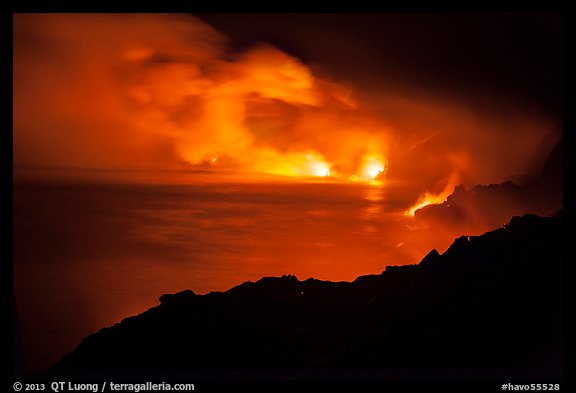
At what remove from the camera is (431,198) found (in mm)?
4090

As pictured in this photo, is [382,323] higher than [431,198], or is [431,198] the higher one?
[431,198]

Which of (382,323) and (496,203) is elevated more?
(496,203)

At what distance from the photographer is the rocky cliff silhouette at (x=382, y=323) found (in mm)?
3789

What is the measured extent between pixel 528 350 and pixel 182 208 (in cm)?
312

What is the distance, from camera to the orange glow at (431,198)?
4.06 meters

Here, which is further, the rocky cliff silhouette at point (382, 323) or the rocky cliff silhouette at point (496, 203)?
the rocky cliff silhouette at point (496, 203)

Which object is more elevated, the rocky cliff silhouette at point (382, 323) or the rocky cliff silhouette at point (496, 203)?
the rocky cliff silhouette at point (496, 203)

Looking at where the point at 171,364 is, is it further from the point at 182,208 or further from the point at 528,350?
the point at 528,350

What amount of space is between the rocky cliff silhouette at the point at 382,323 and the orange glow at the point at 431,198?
0.39 meters

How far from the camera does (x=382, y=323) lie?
4012 mm

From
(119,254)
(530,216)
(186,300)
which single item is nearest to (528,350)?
(530,216)

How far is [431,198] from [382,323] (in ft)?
3.84

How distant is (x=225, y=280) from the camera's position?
400 centimetres

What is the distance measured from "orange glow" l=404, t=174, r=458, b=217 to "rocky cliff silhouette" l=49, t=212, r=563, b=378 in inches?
15.3
